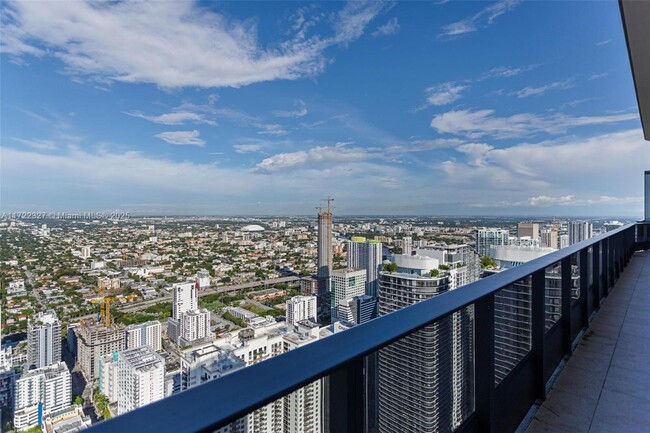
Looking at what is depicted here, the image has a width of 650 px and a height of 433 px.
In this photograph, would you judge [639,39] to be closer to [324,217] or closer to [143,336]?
[143,336]

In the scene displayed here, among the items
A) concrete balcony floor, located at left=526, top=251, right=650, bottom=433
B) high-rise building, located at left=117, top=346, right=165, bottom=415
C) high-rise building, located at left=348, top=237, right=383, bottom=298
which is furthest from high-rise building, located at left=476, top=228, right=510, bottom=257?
high-rise building, located at left=117, top=346, right=165, bottom=415

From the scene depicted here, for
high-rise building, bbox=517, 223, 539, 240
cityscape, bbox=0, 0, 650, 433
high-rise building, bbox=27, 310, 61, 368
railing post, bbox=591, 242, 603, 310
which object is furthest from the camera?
high-rise building, bbox=517, 223, 539, 240

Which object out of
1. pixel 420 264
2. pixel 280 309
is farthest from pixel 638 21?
pixel 280 309

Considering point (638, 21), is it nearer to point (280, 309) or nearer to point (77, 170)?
point (280, 309)

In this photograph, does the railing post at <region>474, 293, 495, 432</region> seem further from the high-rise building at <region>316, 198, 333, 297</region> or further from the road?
the high-rise building at <region>316, 198, 333, 297</region>

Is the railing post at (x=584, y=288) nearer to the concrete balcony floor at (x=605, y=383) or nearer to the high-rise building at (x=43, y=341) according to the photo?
the concrete balcony floor at (x=605, y=383)

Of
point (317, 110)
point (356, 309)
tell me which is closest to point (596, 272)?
point (356, 309)
